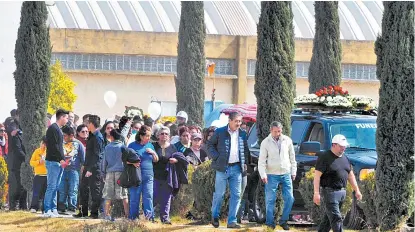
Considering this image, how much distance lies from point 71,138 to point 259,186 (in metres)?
3.73

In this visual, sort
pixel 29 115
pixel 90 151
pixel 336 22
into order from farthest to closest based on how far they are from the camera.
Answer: pixel 336 22 → pixel 29 115 → pixel 90 151

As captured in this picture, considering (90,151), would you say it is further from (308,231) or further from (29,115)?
(29,115)

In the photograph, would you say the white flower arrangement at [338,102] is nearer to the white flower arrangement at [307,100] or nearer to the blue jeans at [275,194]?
the white flower arrangement at [307,100]

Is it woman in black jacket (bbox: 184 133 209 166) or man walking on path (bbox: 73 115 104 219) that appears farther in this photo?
woman in black jacket (bbox: 184 133 209 166)

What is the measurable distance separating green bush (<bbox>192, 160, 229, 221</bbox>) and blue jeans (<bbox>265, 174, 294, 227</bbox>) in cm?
141

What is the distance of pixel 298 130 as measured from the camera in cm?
2155

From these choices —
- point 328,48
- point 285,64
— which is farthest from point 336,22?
point 285,64

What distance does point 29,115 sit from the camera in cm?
2659

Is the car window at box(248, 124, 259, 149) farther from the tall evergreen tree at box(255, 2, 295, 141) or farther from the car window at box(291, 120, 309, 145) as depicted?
the tall evergreen tree at box(255, 2, 295, 141)

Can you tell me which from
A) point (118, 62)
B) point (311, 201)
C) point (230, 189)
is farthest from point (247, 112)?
point (118, 62)

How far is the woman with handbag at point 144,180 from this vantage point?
62.8 ft

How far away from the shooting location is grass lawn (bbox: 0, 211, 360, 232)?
58.5 feet

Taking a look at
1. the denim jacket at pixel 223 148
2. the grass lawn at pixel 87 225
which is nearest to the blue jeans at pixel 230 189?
the denim jacket at pixel 223 148

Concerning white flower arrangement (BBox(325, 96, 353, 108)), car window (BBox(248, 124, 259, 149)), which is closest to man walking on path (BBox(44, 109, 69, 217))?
car window (BBox(248, 124, 259, 149))
